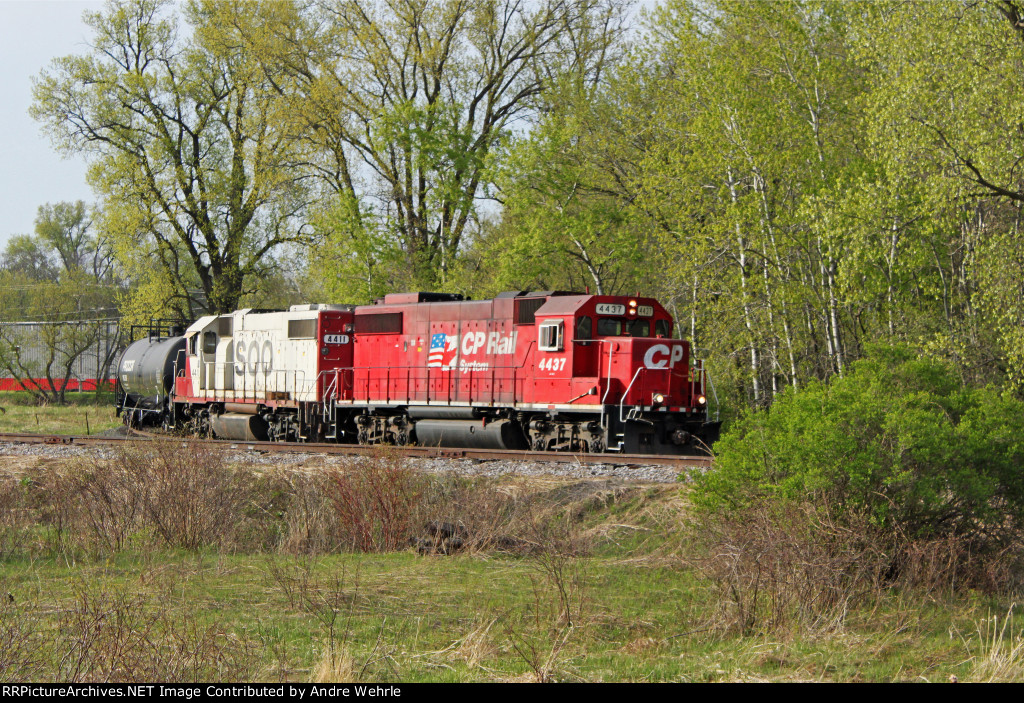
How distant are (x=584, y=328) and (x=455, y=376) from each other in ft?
12.7

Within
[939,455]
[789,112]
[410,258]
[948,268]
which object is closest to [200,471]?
[939,455]

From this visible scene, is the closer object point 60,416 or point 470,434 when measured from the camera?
point 470,434

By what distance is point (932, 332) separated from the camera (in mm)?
23344

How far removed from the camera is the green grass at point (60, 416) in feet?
116

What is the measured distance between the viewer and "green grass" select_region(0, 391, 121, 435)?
35.2 metres

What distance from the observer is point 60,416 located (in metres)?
43.0

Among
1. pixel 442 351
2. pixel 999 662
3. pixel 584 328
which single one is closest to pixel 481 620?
pixel 999 662

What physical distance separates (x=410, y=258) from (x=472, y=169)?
400 centimetres

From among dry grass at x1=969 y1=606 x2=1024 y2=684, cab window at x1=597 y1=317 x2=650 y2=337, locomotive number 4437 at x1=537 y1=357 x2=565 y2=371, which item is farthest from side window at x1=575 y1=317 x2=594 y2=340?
dry grass at x1=969 y1=606 x2=1024 y2=684

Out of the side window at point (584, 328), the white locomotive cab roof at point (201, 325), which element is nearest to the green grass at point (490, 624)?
the side window at point (584, 328)

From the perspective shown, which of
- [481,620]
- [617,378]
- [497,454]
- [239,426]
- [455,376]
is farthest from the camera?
[239,426]

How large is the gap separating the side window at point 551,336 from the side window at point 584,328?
15.9 inches

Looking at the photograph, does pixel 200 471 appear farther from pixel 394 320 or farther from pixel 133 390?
pixel 133 390

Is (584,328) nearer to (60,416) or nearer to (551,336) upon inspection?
(551,336)
